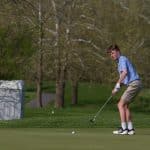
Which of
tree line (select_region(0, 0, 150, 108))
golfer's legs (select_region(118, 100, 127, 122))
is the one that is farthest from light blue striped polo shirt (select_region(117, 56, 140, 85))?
tree line (select_region(0, 0, 150, 108))

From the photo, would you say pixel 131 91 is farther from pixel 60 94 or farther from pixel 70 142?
pixel 60 94

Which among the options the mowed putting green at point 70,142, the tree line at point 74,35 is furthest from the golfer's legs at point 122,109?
the tree line at point 74,35

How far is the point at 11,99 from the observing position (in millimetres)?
23219

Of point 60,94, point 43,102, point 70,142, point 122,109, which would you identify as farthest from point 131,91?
point 43,102

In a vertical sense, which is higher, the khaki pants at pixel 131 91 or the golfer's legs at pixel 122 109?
the khaki pants at pixel 131 91

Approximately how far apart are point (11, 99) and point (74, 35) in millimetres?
14966

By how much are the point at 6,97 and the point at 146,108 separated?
2284 cm

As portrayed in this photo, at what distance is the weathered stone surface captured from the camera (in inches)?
903

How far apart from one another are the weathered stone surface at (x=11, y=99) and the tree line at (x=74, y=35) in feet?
44.1

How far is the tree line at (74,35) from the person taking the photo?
122 feet

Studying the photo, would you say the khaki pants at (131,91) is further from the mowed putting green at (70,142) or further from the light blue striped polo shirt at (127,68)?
the mowed putting green at (70,142)

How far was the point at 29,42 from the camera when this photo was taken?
126ft

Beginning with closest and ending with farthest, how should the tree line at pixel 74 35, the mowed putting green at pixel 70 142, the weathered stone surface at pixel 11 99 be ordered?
the mowed putting green at pixel 70 142, the weathered stone surface at pixel 11 99, the tree line at pixel 74 35

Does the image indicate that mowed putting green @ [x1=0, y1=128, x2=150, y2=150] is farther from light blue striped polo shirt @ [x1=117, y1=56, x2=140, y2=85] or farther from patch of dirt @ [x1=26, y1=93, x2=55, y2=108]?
patch of dirt @ [x1=26, y1=93, x2=55, y2=108]
